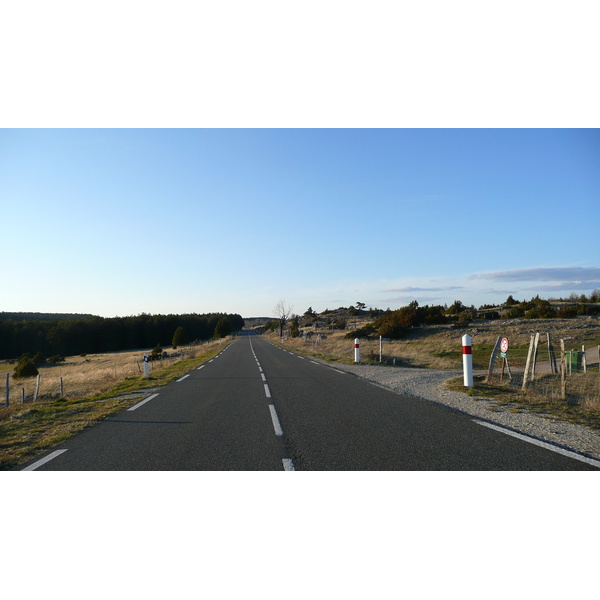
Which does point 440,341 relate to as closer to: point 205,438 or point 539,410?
point 539,410

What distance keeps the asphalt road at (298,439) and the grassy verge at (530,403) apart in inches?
50.5

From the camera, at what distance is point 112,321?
8975 centimetres

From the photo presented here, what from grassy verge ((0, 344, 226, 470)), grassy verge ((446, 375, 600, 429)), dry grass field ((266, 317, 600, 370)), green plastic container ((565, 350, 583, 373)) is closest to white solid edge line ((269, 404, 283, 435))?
grassy verge ((0, 344, 226, 470))

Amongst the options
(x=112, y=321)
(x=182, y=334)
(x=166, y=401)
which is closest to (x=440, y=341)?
(x=166, y=401)

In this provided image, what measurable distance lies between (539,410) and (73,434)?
303 inches

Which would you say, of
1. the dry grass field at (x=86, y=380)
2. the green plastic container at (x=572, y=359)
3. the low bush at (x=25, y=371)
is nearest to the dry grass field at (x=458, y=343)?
the green plastic container at (x=572, y=359)

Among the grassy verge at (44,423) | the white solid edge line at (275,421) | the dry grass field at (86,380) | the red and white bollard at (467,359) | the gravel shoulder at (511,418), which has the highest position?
the red and white bollard at (467,359)

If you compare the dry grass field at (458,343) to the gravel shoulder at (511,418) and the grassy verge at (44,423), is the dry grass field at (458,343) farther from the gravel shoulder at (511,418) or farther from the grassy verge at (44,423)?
the grassy verge at (44,423)

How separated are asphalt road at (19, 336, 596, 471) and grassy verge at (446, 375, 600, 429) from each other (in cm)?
128

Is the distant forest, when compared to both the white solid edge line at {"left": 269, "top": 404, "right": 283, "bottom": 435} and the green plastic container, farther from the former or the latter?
the white solid edge line at {"left": 269, "top": 404, "right": 283, "bottom": 435}

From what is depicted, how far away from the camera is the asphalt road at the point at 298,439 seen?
14.7ft

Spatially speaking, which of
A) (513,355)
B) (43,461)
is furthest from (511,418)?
(513,355)

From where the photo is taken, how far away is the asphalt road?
14.7 ft

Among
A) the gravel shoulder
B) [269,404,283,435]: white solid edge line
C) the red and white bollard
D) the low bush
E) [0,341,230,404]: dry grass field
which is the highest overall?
the red and white bollard
